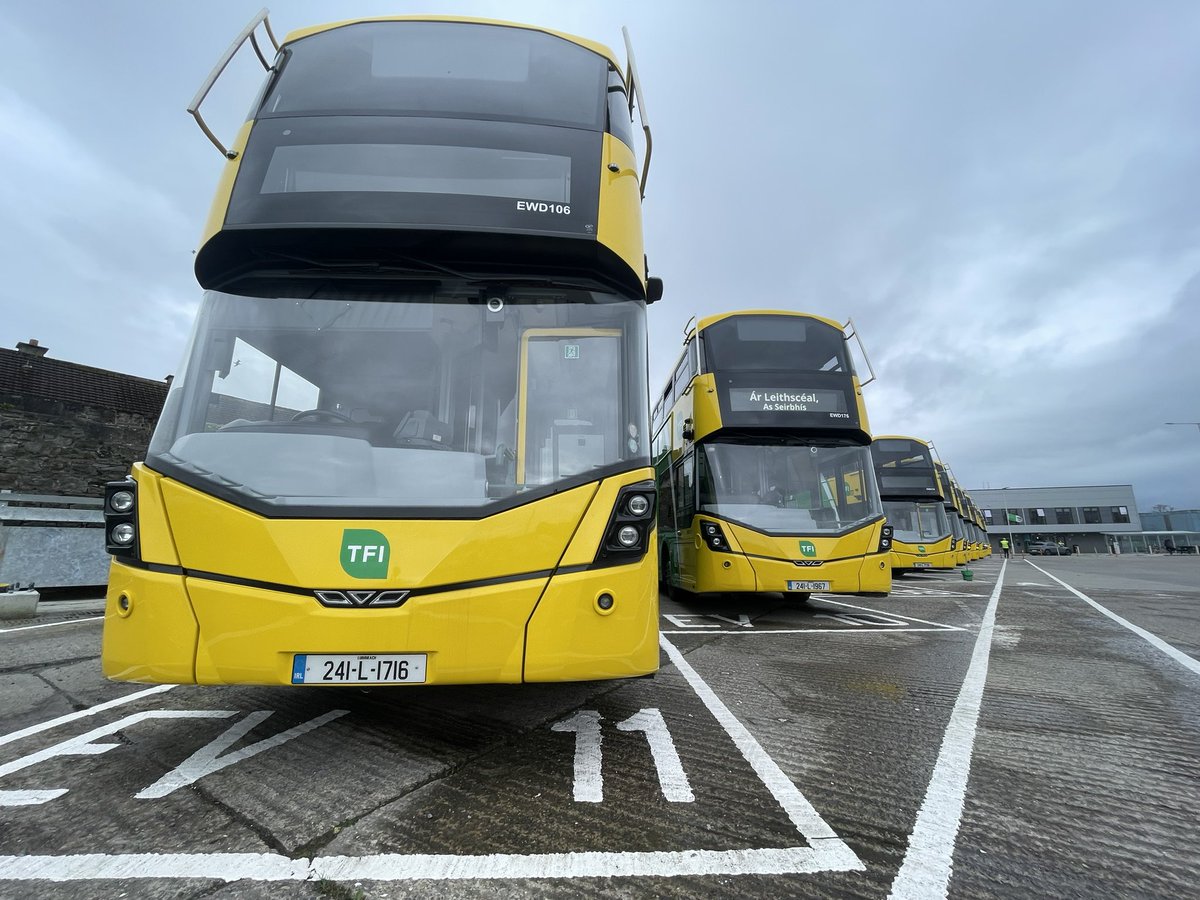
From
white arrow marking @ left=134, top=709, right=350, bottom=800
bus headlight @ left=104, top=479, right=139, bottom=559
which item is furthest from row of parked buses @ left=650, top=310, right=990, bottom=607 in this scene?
bus headlight @ left=104, top=479, right=139, bottom=559

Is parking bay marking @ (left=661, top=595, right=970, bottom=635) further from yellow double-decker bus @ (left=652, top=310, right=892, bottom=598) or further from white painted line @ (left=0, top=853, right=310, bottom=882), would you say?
white painted line @ (left=0, top=853, right=310, bottom=882)

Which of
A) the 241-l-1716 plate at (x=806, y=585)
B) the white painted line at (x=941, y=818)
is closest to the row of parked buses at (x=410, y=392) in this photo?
the white painted line at (x=941, y=818)

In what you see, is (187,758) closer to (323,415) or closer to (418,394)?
(323,415)

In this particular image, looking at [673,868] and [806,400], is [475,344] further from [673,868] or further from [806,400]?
[806,400]

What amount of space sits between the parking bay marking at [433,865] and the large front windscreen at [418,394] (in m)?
1.35

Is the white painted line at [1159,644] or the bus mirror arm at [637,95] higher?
the bus mirror arm at [637,95]

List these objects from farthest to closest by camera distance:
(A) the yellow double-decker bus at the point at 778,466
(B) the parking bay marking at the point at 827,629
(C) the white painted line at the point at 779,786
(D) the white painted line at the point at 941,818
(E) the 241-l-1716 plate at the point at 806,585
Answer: (A) the yellow double-decker bus at the point at 778,466, (E) the 241-l-1716 plate at the point at 806,585, (B) the parking bay marking at the point at 827,629, (C) the white painted line at the point at 779,786, (D) the white painted line at the point at 941,818

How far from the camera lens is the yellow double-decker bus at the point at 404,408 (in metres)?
2.41

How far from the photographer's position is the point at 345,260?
306 centimetres

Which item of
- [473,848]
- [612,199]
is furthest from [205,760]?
[612,199]

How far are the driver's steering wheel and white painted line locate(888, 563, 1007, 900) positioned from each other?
9.57ft

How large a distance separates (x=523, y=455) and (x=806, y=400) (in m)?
6.13

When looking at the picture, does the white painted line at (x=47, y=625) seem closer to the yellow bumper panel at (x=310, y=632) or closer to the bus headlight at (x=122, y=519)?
the bus headlight at (x=122, y=519)

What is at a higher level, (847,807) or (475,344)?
(475,344)
